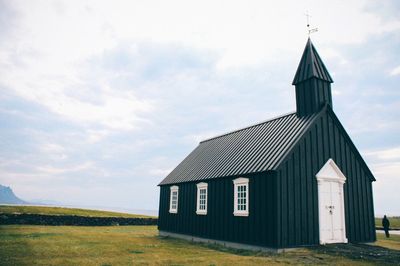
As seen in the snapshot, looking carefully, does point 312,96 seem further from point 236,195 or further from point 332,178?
point 236,195

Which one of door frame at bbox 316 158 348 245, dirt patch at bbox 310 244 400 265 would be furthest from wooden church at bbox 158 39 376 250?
dirt patch at bbox 310 244 400 265

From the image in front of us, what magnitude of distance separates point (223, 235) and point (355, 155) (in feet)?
30.2

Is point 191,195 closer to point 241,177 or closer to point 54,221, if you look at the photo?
point 241,177

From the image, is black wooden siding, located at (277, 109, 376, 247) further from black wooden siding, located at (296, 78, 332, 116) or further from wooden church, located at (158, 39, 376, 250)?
black wooden siding, located at (296, 78, 332, 116)

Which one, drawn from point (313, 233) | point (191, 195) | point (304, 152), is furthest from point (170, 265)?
point (191, 195)

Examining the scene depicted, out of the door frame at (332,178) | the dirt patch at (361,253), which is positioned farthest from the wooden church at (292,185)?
the dirt patch at (361,253)

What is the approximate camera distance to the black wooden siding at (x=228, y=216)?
1530 cm

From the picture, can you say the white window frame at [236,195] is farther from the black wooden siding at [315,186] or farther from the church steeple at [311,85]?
the church steeple at [311,85]

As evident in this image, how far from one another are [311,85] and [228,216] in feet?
29.8

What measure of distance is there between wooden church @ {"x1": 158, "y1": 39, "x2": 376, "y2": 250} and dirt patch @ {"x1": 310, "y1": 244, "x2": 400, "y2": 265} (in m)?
0.72

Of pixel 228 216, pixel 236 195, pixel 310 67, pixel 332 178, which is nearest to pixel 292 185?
pixel 332 178

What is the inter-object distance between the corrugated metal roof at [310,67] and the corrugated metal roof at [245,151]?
7.99 feet

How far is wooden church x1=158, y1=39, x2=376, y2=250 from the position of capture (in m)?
15.5

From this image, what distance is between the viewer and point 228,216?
18047mm
